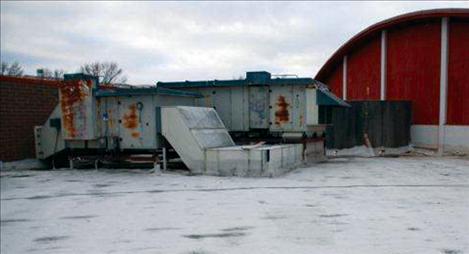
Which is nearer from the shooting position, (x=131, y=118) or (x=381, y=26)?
(x=131, y=118)

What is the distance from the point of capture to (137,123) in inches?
501

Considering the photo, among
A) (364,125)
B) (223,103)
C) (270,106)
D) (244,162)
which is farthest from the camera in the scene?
(364,125)

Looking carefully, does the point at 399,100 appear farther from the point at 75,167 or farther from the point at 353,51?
the point at 75,167

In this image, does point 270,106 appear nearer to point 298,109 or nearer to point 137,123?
point 298,109

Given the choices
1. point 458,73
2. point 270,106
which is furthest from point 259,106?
point 458,73

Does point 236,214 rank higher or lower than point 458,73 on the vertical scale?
lower

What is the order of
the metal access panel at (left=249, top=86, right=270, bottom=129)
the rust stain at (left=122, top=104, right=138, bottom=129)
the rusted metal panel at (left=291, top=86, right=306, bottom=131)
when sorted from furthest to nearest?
the metal access panel at (left=249, top=86, right=270, bottom=129) → the rusted metal panel at (left=291, top=86, right=306, bottom=131) → the rust stain at (left=122, top=104, right=138, bottom=129)

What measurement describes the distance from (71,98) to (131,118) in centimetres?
210

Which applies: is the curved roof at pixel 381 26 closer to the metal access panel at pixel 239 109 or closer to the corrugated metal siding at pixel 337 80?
the corrugated metal siding at pixel 337 80

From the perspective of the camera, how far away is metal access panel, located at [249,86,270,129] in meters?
14.7

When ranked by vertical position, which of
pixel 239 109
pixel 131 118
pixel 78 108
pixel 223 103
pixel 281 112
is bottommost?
pixel 131 118

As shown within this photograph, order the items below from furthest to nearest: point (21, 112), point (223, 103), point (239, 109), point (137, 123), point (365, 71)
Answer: point (365, 71) → point (223, 103) → point (239, 109) → point (21, 112) → point (137, 123)

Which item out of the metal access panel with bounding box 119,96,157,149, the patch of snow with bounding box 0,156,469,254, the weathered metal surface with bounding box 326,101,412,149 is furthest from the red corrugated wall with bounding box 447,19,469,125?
the metal access panel with bounding box 119,96,157,149

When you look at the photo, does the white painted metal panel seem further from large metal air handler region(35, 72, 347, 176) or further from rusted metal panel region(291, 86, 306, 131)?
rusted metal panel region(291, 86, 306, 131)
